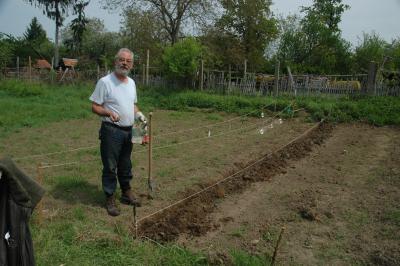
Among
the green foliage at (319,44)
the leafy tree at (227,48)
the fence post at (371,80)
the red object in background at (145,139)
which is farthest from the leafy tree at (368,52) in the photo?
the red object in background at (145,139)

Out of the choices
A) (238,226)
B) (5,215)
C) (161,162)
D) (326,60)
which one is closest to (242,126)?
(161,162)

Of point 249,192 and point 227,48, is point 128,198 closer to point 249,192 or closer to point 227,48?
point 249,192

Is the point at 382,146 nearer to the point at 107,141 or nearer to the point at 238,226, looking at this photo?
the point at 238,226

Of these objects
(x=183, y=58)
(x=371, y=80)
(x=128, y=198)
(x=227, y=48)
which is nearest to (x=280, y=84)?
(x=371, y=80)

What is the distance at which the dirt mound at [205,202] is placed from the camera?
4.69 metres

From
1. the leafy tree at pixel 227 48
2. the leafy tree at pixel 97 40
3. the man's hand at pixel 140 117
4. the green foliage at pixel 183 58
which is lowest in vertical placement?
the man's hand at pixel 140 117

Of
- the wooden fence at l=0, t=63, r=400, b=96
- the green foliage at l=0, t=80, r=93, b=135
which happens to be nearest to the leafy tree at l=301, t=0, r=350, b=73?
the wooden fence at l=0, t=63, r=400, b=96

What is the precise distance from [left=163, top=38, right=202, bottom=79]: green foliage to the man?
13.0 m

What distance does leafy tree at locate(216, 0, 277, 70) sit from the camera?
Answer: 31156 millimetres

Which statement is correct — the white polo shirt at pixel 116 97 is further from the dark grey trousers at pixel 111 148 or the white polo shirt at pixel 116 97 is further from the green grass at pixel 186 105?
the green grass at pixel 186 105

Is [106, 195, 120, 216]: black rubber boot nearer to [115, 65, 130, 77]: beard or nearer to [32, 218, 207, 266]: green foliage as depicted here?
[32, 218, 207, 266]: green foliage

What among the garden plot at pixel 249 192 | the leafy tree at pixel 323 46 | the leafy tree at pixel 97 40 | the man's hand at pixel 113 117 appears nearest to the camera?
the garden plot at pixel 249 192

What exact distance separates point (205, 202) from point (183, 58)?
43.2 feet

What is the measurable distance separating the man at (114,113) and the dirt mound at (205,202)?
479mm
